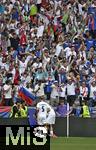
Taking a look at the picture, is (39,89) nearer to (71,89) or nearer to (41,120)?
(71,89)

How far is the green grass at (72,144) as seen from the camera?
2555cm

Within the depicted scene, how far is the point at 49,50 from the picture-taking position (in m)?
37.2

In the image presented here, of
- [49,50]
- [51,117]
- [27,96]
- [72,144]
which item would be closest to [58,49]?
[49,50]

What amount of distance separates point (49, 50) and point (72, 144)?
35.2 feet

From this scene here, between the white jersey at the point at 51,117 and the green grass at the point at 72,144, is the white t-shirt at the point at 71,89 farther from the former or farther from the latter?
the green grass at the point at 72,144

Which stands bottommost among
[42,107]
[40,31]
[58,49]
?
[42,107]

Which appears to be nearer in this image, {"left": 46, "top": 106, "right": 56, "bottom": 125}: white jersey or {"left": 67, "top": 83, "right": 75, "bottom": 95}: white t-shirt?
{"left": 46, "top": 106, "right": 56, "bottom": 125}: white jersey

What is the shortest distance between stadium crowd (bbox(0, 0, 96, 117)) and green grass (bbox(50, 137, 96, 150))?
124 inches

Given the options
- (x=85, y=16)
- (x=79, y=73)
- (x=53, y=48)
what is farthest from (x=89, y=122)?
(x=85, y=16)

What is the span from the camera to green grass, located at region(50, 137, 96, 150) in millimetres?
25547

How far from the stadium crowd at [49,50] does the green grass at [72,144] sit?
3155mm

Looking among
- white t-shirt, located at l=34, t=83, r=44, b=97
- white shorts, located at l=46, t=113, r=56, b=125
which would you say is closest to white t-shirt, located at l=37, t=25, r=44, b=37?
white t-shirt, located at l=34, t=83, r=44, b=97

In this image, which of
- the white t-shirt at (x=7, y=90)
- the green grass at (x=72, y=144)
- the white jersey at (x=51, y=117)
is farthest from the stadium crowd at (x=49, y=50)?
the green grass at (x=72, y=144)

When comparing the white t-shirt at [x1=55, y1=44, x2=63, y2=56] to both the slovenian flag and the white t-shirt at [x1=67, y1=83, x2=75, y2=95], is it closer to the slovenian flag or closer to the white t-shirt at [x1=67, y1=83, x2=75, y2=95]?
the white t-shirt at [x1=67, y1=83, x2=75, y2=95]
